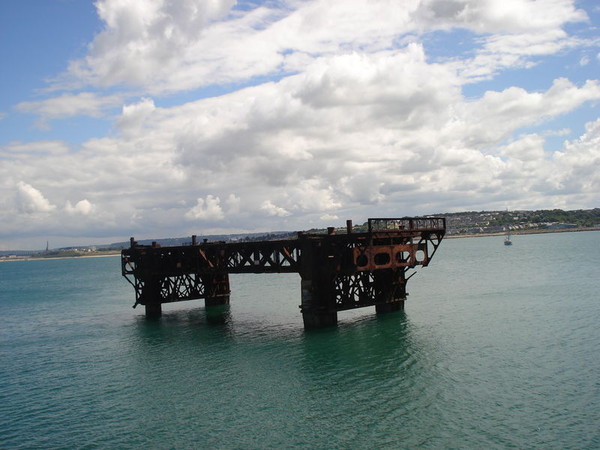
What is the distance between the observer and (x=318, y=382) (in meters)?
26.0

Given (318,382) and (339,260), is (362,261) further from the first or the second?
(318,382)

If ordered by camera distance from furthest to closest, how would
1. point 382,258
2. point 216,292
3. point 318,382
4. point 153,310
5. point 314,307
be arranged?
point 216,292 < point 153,310 < point 382,258 < point 314,307 < point 318,382

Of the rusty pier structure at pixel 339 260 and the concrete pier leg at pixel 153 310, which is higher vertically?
the rusty pier structure at pixel 339 260

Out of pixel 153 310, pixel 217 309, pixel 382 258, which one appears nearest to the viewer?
pixel 382 258

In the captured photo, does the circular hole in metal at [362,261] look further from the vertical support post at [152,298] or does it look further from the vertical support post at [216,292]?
the vertical support post at [152,298]

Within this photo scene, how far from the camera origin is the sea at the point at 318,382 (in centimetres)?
1970

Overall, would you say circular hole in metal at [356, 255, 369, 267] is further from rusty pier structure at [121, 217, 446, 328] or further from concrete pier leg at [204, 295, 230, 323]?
concrete pier leg at [204, 295, 230, 323]

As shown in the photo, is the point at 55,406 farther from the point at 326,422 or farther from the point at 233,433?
the point at 326,422

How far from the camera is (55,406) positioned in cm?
2466

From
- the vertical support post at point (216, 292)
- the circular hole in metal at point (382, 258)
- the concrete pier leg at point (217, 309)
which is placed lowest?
the concrete pier leg at point (217, 309)

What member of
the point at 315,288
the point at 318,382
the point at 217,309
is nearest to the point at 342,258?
the point at 315,288

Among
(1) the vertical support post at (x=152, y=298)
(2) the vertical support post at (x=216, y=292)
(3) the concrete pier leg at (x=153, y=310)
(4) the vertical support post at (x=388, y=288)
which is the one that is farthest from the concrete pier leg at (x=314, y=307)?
(1) the vertical support post at (x=152, y=298)

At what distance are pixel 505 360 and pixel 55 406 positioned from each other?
22313 millimetres

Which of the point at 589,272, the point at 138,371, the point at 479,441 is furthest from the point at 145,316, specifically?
the point at 589,272
